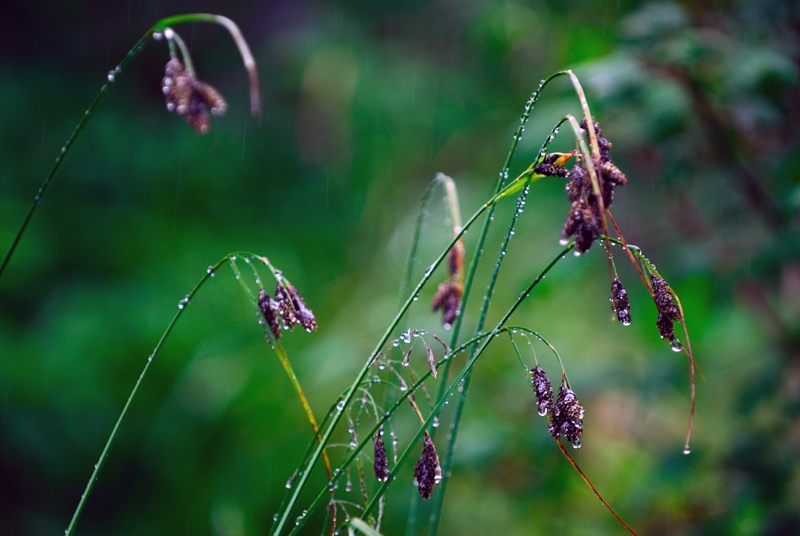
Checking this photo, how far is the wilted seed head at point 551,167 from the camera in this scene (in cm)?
41

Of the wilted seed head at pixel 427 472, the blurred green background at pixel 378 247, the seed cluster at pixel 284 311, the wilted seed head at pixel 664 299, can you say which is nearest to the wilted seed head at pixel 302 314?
the seed cluster at pixel 284 311

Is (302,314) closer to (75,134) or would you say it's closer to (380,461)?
(380,461)

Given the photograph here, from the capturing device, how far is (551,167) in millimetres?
412

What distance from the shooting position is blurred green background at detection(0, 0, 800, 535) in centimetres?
104

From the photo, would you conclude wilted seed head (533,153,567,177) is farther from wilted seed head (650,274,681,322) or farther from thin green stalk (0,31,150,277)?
thin green stalk (0,31,150,277)

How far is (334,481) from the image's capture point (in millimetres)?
479

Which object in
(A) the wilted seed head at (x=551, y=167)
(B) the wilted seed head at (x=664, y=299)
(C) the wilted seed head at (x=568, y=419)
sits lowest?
(C) the wilted seed head at (x=568, y=419)

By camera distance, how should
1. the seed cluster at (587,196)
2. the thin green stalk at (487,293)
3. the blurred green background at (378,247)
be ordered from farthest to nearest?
the blurred green background at (378,247) → the thin green stalk at (487,293) → the seed cluster at (587,196)

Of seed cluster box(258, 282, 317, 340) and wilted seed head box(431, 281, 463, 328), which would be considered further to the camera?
wilted seed head box(431, 281, 463, 328)

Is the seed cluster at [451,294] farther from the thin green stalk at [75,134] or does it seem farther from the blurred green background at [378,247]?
the blurred green background at [378,247]

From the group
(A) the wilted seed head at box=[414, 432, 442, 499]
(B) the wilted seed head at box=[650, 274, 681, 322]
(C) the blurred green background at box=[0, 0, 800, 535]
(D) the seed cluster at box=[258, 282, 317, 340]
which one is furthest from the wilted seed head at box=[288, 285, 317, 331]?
(C) the blurred green background at box=[0, 0, 800, 535]

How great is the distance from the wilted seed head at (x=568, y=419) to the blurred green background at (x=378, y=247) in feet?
1.89

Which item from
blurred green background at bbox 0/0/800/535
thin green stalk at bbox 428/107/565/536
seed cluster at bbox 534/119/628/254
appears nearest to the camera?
seed cluster at bbox 534/119/628/254

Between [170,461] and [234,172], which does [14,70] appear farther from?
[170,461]
